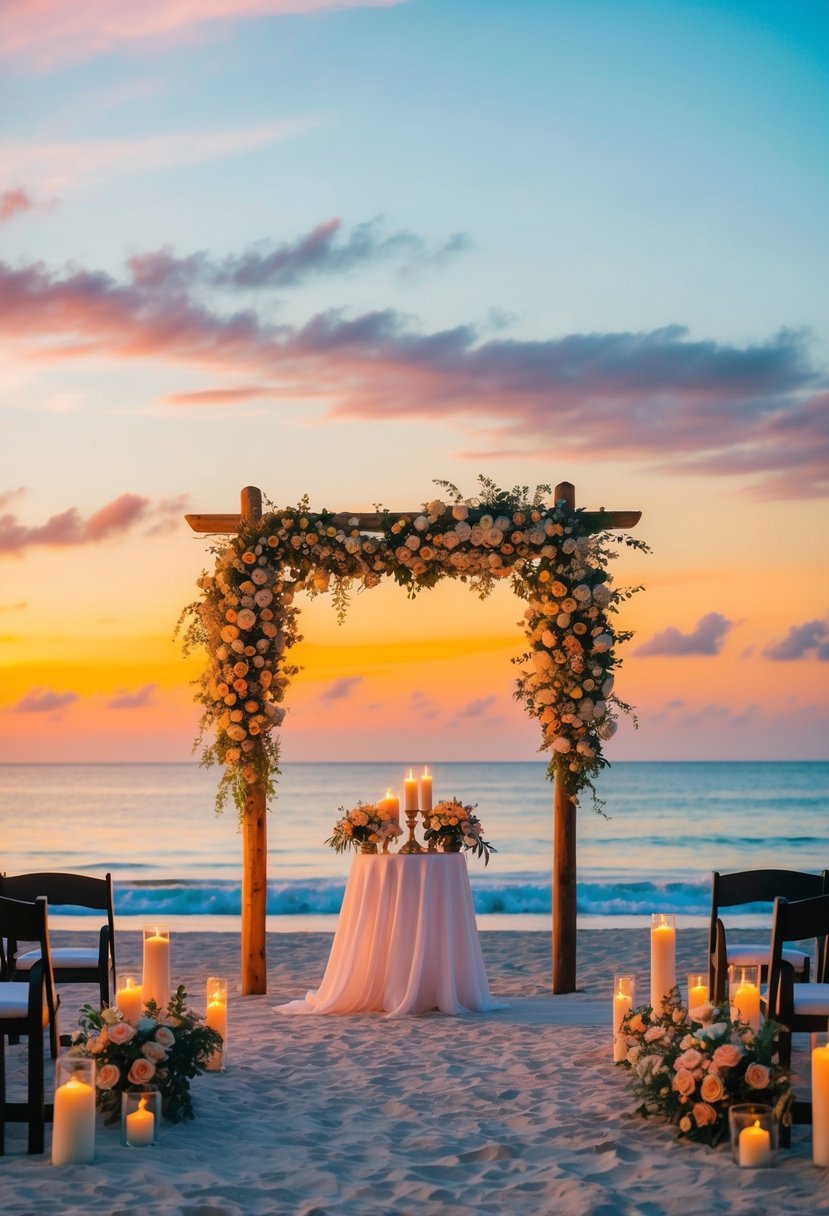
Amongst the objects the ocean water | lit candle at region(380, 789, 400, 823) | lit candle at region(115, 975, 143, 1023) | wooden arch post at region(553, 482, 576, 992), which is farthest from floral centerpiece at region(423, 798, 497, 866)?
the ocean water

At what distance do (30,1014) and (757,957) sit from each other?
393cm

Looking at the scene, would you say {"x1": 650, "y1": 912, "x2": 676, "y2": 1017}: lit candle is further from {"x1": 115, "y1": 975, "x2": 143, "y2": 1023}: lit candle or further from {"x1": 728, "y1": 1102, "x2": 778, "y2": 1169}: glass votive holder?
{"x1": 115, "y1": 975, "x2": 143, "y2": 1023}: lit candle

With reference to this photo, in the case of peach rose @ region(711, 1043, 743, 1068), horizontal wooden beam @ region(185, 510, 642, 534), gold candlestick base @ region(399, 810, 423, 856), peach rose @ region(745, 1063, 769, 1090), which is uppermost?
horizontal wooden beam @ region(185, 510, 642, 534)

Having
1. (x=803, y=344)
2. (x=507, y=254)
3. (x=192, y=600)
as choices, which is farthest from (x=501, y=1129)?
(x=803, y=344)

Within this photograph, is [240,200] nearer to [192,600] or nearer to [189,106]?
[189,106]

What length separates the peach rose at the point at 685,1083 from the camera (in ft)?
17.0

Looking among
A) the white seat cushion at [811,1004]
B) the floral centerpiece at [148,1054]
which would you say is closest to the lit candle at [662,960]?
the white seat cushion at [811,1004]

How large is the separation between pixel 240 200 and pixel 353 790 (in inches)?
1182

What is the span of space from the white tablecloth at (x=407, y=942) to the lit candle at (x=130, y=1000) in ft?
9.53

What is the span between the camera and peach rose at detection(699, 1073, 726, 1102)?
5.10 meters

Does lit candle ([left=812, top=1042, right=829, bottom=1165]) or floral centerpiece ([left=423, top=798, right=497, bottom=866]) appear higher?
floral centerpiece ([left=423, top=798, right=497, bottom=866])

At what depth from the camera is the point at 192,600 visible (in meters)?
9.71

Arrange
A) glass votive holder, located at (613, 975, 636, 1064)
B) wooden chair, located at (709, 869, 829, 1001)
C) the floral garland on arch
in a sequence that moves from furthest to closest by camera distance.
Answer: the floral garland on arch, wooden chair, located at (709, 869, 829, 1001), glass votive holder, located at (613, 975, 636, 1064)

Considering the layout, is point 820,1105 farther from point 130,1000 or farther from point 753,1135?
point 130,1000
